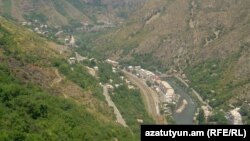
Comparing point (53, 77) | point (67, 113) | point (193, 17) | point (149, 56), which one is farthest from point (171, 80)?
point (67, 113)

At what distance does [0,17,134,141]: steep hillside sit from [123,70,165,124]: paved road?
44.6 ft

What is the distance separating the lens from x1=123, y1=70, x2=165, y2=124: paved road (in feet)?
→ 368

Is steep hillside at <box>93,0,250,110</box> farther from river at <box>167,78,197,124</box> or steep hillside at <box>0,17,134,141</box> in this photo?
steep hillside at <box>0,17,134,141</box>

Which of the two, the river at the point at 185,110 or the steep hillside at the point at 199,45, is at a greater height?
the steep hillside at the point at 199,45

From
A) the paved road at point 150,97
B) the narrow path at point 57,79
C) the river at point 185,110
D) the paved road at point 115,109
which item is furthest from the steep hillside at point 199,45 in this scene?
the narrow path at point 57,79

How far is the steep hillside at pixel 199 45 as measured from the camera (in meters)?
140

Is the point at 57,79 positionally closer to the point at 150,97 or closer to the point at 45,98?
the point at 45,98

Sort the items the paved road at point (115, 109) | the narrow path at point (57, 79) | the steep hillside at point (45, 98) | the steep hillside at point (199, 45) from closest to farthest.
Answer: the steep hillside at point (45, 98) < the narrow path at point (57, 79) < the paved road at point (115, 109) < the steep hillside at point (199, 45)

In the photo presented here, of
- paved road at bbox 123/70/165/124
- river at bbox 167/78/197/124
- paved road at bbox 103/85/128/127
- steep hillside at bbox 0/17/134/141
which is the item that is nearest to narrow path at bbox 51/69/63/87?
steep hillside at bbox 0/17/134/141

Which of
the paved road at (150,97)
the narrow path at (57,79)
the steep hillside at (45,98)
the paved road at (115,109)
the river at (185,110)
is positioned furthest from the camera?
the river at (185,110)

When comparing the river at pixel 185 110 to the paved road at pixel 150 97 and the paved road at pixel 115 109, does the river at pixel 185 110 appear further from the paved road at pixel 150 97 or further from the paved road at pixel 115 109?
the paved road at pixel 115 109

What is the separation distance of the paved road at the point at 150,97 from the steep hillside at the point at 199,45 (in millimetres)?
14038

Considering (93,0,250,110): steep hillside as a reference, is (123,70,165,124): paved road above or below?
below

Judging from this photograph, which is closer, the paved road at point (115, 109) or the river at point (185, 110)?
the paved road at point (115, 109)
